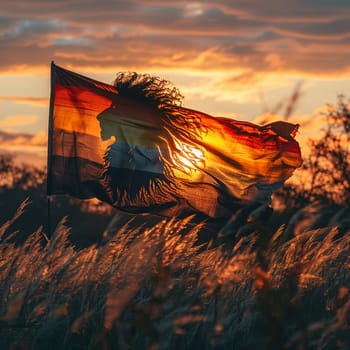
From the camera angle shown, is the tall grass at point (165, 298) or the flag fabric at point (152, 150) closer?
the tall grass at point (165, 298)

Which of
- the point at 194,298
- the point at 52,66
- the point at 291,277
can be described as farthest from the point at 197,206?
the point at 291,277

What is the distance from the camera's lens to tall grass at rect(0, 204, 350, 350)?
5.09 meters

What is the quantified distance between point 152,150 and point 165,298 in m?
8.78

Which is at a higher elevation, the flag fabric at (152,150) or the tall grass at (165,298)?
the flag fabric at (152,150)

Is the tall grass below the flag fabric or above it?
below

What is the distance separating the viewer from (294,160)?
13.7 metres

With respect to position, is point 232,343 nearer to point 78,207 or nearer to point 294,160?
point 294,160

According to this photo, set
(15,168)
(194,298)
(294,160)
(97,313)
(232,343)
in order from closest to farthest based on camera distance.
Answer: (194,298) < (232,343) < (97,313) < (294,160) < (15,168)

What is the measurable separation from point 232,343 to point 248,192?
665cm

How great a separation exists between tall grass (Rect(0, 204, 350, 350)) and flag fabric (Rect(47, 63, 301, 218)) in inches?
148

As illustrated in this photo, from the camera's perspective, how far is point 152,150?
1414 cm

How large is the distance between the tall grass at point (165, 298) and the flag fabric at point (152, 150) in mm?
3771

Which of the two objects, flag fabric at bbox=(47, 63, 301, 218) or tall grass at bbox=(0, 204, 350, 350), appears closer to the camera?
tall grass at bbox=(0, 204, 350, 350)

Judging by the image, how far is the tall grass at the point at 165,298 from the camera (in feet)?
16.7
